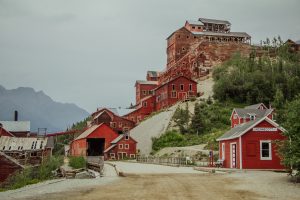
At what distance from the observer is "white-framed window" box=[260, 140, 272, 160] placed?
111ft

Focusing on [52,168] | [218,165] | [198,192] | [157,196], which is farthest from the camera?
[218,165]

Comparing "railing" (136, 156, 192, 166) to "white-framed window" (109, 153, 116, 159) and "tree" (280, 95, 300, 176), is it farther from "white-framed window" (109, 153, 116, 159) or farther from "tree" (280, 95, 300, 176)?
"tree" (280, 95, 300, 176)

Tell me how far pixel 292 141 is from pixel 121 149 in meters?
54.3

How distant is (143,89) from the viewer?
368ft

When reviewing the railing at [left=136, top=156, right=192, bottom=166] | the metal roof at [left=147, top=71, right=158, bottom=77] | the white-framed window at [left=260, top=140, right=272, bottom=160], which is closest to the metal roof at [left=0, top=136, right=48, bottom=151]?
the railing at [left=136, top=156, right=192, bottom=166]

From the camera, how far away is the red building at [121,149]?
73312 mm

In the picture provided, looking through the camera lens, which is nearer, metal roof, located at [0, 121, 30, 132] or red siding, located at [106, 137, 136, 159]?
red siding, located at [106, 137, 136, 159]

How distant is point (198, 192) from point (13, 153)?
37582 mm

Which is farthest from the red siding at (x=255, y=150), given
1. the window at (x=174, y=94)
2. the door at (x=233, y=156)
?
the window at (x=174, y=94)

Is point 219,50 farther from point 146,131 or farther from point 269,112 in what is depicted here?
point 269,112

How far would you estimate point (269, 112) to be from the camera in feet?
188

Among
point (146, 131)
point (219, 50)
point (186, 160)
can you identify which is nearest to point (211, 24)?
point (219, 50)

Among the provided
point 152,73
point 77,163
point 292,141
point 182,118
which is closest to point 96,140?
point 182,118

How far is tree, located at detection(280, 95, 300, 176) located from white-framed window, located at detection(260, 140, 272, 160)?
38.4ft
